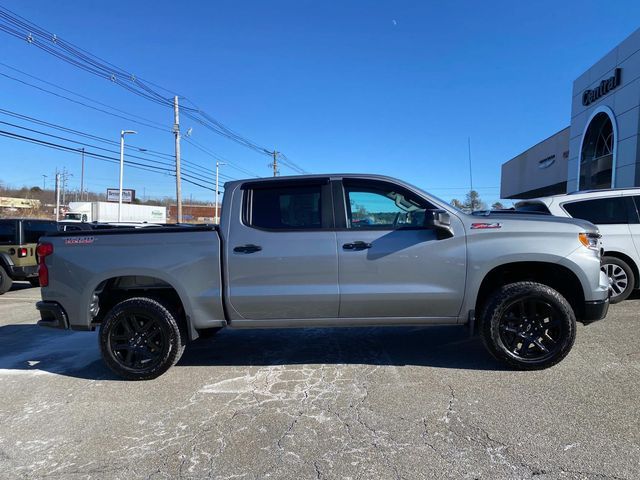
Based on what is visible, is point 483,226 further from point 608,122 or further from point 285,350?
point 608,122

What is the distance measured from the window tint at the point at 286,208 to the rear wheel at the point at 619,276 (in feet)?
17.4

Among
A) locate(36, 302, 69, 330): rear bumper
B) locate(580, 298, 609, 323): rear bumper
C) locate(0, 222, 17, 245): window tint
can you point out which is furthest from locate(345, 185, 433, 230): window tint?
locate(0, 222, 17, 245): window tint

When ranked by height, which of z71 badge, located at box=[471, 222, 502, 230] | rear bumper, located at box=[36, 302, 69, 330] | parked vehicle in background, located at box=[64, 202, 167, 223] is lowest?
rear bumper, located at box=[36, 302, 69, 330]

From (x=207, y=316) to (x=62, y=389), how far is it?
1532 mm

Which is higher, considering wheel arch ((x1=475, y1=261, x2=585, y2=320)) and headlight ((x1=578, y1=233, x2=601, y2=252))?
headlight ((x1=578, y1=233, x2=601, y2=252))

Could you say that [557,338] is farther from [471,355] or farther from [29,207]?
[29,207]

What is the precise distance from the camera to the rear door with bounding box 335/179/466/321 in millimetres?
4367

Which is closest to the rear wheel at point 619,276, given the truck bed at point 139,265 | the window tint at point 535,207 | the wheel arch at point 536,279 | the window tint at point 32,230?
the window tint at point 535,207

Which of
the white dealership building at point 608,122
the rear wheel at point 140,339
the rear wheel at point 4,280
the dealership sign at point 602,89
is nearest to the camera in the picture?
the rear wheel at point 140,339

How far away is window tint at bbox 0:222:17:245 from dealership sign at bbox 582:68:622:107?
21.3 m

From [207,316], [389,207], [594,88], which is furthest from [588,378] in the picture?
[594,88]

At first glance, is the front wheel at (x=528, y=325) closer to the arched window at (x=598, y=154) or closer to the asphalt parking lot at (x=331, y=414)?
the asphalt parking lot at (x=331, y=414)

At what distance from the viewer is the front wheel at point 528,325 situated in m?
4.29

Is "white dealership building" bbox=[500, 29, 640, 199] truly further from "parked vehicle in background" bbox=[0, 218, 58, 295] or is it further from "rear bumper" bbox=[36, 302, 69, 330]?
"parked vehicle in background" bbox=[0, 218, 58, 295]
